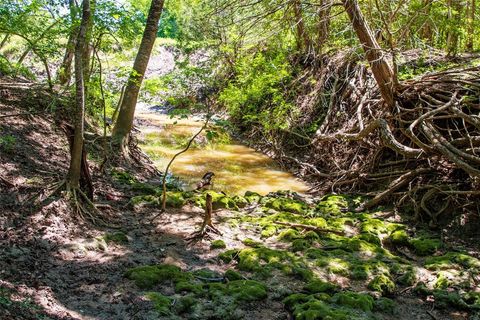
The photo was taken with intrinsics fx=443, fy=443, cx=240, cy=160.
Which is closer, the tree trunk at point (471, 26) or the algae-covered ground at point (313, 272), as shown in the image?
the algae-covered ground at point (313, 272)

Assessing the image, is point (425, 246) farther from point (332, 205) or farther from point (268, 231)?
point (268, 231)

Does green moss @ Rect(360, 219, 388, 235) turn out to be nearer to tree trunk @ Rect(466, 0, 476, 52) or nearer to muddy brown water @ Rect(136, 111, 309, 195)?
muddy brown water @ Rect(136, 111, 309, 195)

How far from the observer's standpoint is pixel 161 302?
189 inches

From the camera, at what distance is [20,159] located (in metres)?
6.91

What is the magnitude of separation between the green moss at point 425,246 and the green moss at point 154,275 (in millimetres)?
3914

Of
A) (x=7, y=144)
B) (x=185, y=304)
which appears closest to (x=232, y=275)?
(x=185, y=304)

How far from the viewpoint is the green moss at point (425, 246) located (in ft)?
23.5

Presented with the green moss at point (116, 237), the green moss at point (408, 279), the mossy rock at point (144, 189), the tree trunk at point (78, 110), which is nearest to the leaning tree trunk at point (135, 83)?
the mossy rock at point (144, 189)

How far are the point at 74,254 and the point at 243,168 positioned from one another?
8.27 meters

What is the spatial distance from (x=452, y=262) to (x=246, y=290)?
335 cm

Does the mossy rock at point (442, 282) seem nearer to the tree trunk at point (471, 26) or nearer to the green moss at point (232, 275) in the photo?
the green moss at point (232, 275)

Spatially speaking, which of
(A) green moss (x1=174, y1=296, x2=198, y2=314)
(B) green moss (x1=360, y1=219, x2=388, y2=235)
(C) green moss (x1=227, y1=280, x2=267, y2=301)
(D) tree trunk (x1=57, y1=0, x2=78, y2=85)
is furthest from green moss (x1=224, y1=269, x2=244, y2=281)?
(D) tree trunk (x1=57, y1=0, x2=78, y2=85)

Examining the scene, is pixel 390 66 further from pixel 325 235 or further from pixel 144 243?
pixel 144 243

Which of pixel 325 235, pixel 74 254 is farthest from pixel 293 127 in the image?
pixel 74 254
